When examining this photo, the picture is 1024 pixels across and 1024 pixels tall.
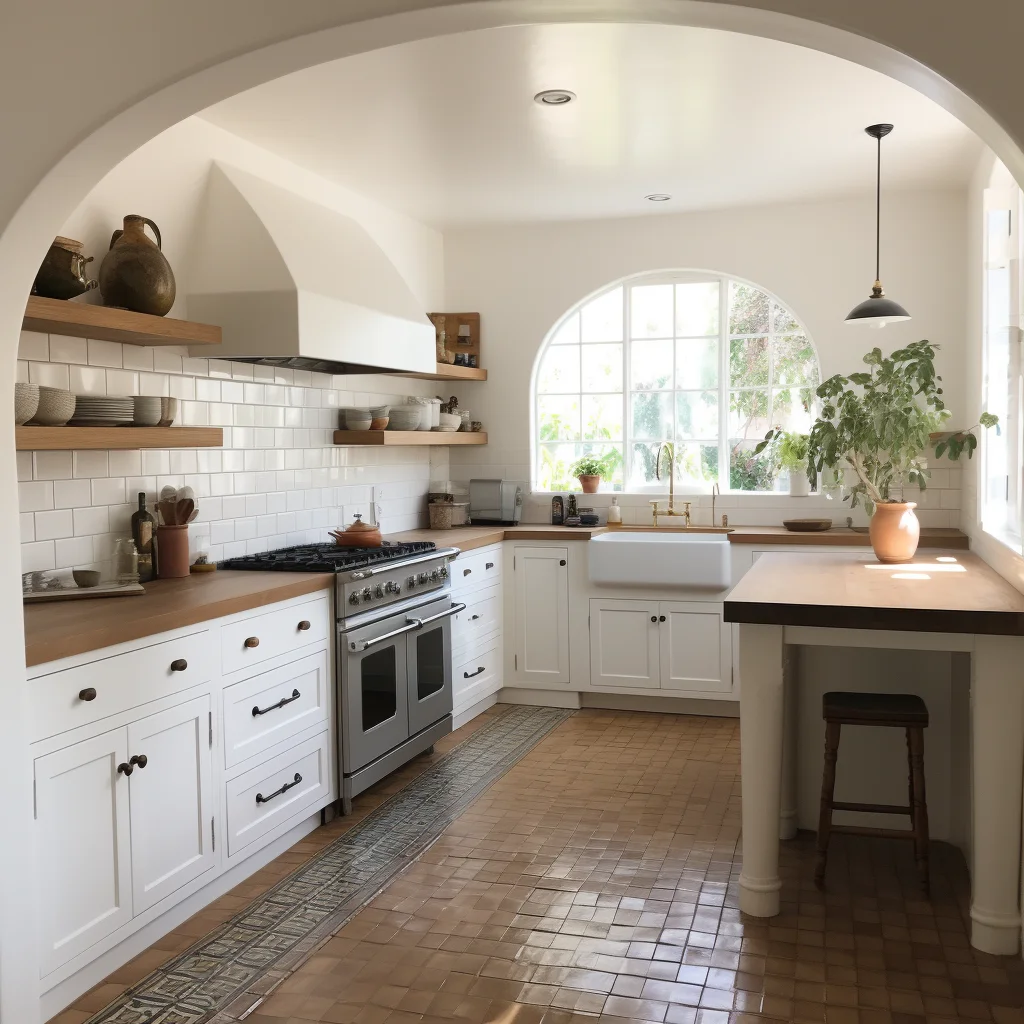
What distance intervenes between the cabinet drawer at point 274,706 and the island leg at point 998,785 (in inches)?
90.4

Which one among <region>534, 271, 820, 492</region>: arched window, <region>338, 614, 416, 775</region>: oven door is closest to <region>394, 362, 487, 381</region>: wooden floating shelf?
<region>534, 271, 820, 492</region>: arched window

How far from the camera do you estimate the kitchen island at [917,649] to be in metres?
2.93

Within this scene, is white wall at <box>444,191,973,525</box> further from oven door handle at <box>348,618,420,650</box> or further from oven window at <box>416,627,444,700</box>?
oven door handle at <box>348,618,420,650</box>

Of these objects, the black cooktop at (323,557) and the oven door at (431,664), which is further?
the oven door at (431,664)

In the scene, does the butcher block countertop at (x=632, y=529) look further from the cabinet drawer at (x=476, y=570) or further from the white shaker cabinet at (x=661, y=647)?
the white shaker cabinet at (x=661, y=647)

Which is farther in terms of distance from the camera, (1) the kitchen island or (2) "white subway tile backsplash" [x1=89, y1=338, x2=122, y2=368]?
(2) "white subway tile backsplash" [x1=89, y1=338, x2=122, y2=368]

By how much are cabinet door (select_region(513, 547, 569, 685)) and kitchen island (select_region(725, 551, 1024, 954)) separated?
2365 millimetres

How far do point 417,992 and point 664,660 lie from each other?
3.20 meters

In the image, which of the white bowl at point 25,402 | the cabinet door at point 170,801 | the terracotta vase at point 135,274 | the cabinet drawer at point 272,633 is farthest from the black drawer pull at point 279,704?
the terracotta vase at point 135,274

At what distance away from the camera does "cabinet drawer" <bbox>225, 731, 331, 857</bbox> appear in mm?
3451

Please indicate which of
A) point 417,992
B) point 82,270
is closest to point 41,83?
point 82,270

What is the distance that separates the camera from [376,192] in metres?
5.47

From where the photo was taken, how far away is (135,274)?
3.60 metres

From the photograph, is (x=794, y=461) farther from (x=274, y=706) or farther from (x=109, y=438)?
(x=109, y=438)
